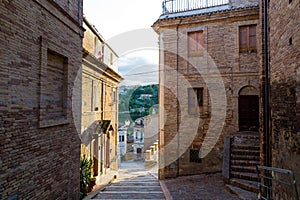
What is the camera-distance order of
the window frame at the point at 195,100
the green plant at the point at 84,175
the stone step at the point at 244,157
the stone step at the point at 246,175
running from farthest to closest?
the window frame at the point at 195,100 → the green plant at the point at 84,175 → the stone step at the point at 244,157 → the stone step at the point at 246,175

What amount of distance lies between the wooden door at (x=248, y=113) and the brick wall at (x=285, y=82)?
5406 millimetres

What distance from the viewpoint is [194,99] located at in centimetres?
1192

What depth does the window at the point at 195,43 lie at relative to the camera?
11859 mm

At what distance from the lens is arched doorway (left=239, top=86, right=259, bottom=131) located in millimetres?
11406

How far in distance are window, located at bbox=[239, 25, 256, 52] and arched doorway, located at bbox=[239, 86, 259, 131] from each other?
1.96m

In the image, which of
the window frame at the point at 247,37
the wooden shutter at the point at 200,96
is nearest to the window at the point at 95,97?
the wooden shutter at the point at 200,96

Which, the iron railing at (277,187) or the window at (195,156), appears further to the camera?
the window at (195,156)

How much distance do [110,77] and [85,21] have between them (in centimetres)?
434

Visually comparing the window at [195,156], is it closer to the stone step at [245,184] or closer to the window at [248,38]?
the stone step at [245,184]

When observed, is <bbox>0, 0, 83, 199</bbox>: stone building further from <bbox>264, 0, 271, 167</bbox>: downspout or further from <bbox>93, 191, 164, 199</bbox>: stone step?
<bbox>264, 0, 271, 167</bbox>: downspout

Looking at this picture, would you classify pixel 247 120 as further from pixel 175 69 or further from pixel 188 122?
pixel 175 69

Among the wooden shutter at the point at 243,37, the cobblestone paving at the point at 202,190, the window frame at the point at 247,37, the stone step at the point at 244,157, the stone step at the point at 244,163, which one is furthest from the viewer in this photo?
the wooden shutter at the point at 243,37

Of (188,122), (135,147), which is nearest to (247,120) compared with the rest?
(188,122)

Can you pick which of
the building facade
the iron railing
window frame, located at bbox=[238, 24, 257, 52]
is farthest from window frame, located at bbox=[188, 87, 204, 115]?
the building facade
